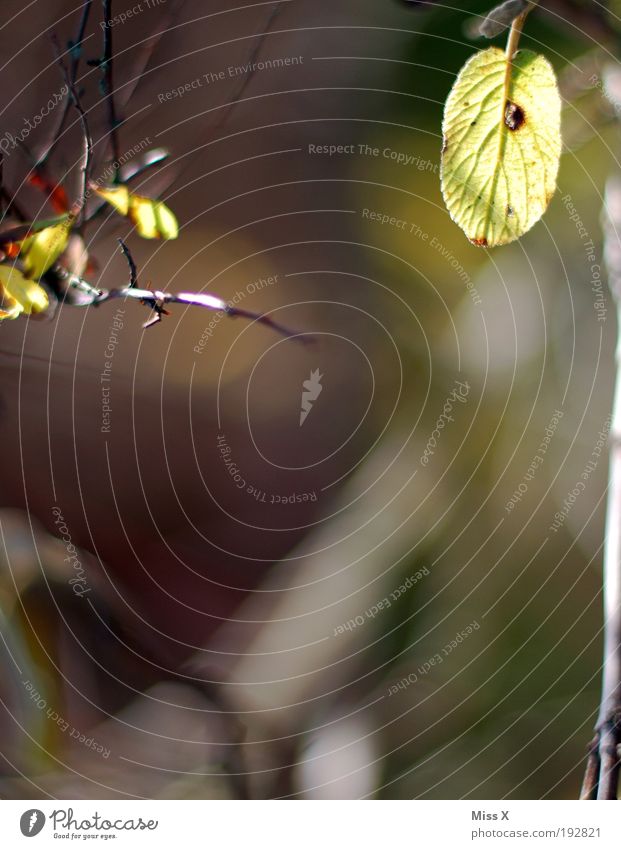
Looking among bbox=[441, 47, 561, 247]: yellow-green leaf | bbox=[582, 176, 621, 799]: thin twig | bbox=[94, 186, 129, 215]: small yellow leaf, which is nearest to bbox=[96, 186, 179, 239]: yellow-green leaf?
bbox=[94, 186, 129, 215]: small yellow leaf

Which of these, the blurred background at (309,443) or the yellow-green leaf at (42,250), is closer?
the yellow-green leaf at (42,250)

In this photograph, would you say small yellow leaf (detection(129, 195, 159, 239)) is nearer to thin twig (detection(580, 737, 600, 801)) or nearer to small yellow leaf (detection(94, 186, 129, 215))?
small yellow leaf (detection(94, 186, 129, 215))

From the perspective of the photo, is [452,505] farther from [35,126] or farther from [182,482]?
[35,126]

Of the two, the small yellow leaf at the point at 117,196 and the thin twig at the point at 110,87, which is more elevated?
the thin twig at the point at 110,87

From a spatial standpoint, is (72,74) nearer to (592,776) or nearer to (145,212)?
(145,212)

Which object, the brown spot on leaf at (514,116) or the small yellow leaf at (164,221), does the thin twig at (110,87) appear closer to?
the small yellow leaf at (164,221)

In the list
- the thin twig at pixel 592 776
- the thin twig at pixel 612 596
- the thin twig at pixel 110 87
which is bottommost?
the thin twig at pixel 592 776

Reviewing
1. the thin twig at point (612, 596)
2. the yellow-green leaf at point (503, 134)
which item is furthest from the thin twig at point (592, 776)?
the yellow-green leaf at point (503, 134)
